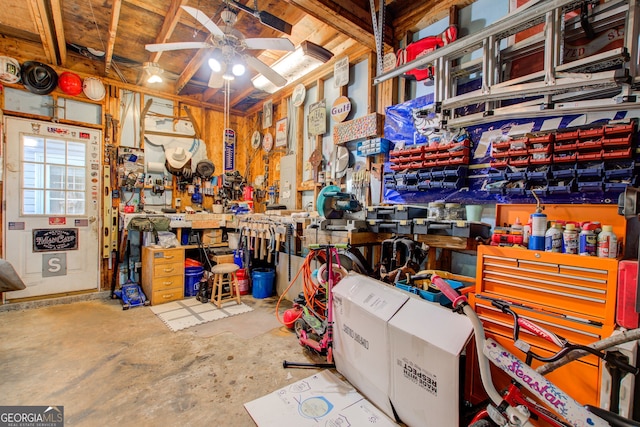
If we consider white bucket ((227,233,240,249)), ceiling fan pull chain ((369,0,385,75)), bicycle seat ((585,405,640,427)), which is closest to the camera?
bicycle seat ((585,405,640,427))

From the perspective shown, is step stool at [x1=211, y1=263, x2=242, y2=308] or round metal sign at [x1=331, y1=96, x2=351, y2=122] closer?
round metal sign at [x1=331, y1=96, x2=351, y2=122]

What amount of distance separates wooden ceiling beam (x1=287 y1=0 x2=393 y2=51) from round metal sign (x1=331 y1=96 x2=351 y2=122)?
63cm

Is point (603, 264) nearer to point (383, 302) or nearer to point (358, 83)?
point (383, 302)

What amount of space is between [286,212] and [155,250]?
1.80 m

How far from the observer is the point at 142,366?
2.38 m

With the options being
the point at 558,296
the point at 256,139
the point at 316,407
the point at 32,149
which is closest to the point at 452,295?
the point at 558,296

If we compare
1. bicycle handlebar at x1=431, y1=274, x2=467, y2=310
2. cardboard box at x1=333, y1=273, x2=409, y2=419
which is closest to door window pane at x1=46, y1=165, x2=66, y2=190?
cardboard box at x1=333, y1=273, x2=409, y2=419

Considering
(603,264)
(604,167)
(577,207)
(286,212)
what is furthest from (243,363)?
(604,167)

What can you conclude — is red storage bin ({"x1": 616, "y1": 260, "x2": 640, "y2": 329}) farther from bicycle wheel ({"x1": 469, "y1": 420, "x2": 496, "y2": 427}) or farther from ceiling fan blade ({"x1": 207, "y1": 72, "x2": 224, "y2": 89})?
ceiling fan blade ({"x1": 207, "y1": 72, "x2": 224, "y2": 89})

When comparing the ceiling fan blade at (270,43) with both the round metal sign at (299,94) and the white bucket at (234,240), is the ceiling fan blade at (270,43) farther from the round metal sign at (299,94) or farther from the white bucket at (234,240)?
the white bucket at (234,240)

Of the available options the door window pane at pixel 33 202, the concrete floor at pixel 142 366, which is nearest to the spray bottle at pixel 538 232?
the concrete floor at pixel 142 366

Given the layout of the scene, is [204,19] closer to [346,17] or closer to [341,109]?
[346,17]

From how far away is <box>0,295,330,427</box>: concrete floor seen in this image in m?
1.89

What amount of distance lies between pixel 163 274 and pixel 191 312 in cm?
73
